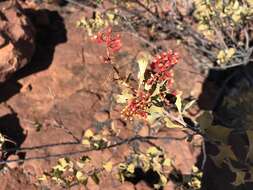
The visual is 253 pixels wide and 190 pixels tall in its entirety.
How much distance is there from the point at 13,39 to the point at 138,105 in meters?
2.39

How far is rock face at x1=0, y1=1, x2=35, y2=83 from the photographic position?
A: 3777 mm

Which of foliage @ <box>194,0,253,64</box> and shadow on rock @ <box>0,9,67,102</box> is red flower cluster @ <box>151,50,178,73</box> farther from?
shadow on rock @ <box>0,9,67,102</box>

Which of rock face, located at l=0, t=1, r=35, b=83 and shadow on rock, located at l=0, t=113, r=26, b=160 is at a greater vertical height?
rock face, located at l=0, t=1, r=35, b=83

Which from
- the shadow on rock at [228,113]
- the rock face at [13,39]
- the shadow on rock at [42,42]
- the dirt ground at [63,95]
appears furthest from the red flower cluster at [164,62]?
the shadow on rock at [42,42]

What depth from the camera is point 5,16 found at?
4.01 metres

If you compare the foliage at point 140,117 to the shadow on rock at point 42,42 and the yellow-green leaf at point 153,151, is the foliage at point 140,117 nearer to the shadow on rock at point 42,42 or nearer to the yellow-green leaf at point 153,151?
the yellow-green leaf at point 153,151

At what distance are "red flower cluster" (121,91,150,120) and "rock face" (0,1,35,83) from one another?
2.21 metres

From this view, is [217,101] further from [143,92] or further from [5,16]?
[143,92]

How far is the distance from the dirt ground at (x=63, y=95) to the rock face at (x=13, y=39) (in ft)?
A: 0.79

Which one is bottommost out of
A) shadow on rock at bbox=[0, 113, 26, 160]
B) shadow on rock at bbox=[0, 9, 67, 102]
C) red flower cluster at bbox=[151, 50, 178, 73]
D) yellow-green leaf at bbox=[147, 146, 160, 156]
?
shadow on rock at bbox=[0, 113, 26, 160]

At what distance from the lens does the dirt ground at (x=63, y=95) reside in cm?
370

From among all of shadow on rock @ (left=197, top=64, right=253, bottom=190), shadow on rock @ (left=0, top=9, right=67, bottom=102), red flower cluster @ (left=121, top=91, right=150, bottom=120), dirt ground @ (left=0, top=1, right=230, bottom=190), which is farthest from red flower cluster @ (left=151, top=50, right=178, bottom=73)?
A: shadow on rock @ (left=0, top=9, right=67, bottom=102)

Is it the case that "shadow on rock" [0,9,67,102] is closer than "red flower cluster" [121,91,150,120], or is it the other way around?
"red flower cluster" [121,91,150,120]

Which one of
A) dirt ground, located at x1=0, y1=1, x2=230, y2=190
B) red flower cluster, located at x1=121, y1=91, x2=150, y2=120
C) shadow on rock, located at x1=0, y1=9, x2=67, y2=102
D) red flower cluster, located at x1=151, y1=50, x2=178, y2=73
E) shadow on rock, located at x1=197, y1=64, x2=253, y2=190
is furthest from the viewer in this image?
shadow on rock, located at x1=0, y1=9, x2=67, y2=102
